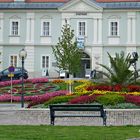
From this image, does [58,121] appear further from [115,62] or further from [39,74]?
[39,74]

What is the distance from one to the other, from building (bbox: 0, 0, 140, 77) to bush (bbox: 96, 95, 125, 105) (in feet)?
117

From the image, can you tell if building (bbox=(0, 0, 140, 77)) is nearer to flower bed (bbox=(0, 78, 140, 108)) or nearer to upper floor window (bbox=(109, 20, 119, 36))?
upper floor window (bbox=(109, 20, 119, 36))

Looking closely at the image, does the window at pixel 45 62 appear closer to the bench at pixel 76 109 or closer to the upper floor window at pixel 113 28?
the upper floor window at pixel 113 28

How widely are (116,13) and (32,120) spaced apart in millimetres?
40779

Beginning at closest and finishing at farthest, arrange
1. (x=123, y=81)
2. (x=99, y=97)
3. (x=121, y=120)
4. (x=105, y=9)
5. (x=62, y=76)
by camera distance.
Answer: (x=121, y=120) < (x=99, y=97) < (x=123, y=81) < (x=62, y=76) < (x=105, y=9)

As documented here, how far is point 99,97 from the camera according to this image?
925 inches

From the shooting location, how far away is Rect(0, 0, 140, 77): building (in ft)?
195

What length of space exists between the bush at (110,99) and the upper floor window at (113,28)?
37.1 metres

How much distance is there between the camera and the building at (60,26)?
5934 centimetres

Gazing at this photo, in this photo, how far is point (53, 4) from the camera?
60781 mm

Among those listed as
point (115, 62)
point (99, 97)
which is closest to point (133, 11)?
point (115, 62)

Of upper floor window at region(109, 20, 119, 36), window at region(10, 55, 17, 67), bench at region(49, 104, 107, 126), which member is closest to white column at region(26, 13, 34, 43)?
window at region(10, 55, 17, 67)

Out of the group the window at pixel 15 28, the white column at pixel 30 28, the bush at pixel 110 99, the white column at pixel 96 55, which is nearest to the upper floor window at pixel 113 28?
the white column at pixel 96 55

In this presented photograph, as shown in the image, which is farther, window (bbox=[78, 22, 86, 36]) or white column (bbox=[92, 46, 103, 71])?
window (bbox=[78, 22, 86, 36])
